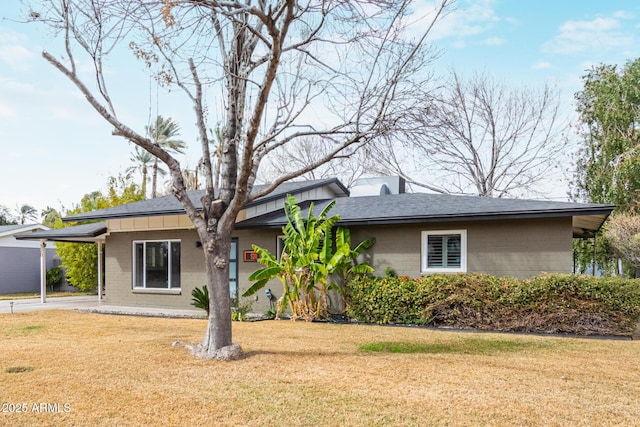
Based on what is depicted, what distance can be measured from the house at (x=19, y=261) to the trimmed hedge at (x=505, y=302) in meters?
21.5

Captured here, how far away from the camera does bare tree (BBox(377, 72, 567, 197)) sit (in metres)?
27.5

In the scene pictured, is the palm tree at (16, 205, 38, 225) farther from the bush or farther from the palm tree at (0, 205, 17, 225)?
the bush

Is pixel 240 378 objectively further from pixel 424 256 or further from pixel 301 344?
pixel 424 256

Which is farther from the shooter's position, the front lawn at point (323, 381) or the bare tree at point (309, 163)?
the bare tree at point (309, 163)

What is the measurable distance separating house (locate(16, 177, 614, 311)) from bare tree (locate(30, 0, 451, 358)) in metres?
4.62

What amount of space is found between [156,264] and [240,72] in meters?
9.86

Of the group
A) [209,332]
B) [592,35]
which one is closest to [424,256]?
[209,332]

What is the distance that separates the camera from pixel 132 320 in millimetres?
13539

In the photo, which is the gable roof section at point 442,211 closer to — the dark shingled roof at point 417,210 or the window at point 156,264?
the dark shingled roof at point 417,210

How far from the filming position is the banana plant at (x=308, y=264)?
42.8 ft

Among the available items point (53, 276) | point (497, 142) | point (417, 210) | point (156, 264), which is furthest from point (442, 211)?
point (53, 276)

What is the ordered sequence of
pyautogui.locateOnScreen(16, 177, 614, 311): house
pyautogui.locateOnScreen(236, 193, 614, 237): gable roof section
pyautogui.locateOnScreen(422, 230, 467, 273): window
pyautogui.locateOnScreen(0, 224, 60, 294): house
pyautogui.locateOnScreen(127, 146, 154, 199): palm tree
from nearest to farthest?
pyautogui.locateOnScreen(236, 193, 614, 237): gable roof section
pyautogui.locateOnScreen(16, 177, 614, 311): house
pyautogui.locateOnScreen(422, 230, 467, 273): window
pyautogui.locateOnScreen(0, 224, 60, 294): house
pyautogui.locateOnScreen(127, 146, 154, 199): palm tree

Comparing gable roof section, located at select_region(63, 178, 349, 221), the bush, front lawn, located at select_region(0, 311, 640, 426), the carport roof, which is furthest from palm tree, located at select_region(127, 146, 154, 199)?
front lawn, located at select_region(0, 311, 640, 426)

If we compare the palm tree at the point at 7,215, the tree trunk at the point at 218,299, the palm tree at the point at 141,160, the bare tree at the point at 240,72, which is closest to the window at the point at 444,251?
the bare tree at the point at 240,72
